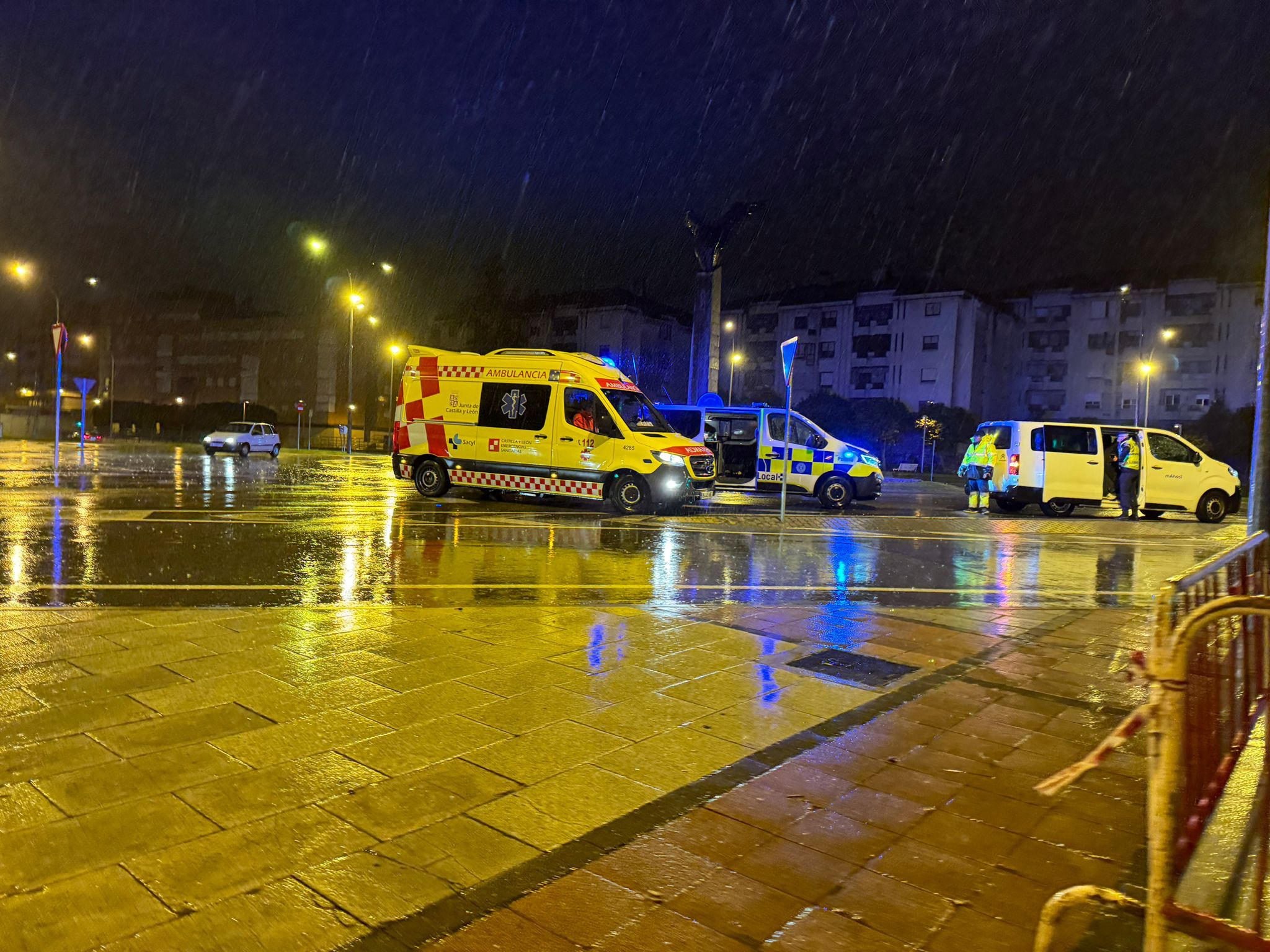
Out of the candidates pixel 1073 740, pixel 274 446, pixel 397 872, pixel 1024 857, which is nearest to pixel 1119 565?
pixel 1073 740

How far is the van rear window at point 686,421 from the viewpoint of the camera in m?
18.9

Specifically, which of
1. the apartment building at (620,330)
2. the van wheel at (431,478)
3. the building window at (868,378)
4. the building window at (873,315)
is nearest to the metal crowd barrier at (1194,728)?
the van wheel at (431,478)

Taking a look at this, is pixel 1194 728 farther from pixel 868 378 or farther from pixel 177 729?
pixel 868 378

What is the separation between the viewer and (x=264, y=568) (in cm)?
839

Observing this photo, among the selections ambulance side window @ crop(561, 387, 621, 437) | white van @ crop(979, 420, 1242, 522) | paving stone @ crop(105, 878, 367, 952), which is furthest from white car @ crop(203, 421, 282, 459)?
paving stone @ crop(105, 878, 367, 952)

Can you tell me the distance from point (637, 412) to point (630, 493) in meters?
1.65

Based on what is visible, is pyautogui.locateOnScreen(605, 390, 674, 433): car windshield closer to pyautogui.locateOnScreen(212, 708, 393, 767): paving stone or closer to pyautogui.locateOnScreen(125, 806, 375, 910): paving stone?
pyautogui.locateOnScreen(212, 708, 393, 767): paving stone

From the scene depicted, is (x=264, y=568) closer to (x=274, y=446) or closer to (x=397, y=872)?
(x=397, y=872)

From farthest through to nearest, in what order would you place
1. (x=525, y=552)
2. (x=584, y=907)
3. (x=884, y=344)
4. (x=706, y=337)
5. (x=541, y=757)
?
(x=884, y=344), (x=706, y=337), (x=525, y=552), (x=541, y=757), (x=584, y=907)

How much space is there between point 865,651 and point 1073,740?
1.74 metres

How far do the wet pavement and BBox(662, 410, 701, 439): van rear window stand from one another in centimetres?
1028

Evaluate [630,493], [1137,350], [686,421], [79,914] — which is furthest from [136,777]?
[1137,350]

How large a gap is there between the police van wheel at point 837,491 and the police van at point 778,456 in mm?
14

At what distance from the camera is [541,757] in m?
3.80
